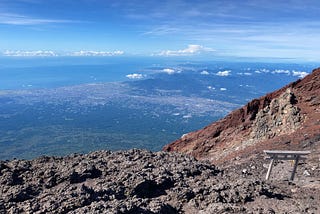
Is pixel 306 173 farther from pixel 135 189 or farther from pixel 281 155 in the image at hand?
pixel 135 189

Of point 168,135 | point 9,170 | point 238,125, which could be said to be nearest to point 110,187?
point 9,170

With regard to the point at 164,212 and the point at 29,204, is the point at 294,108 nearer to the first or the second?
the point at 164,212

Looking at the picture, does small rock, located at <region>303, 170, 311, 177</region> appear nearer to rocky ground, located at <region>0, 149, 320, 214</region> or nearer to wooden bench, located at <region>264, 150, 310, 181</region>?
wooden bench, located at <region>264, 150, 310, 181</region>

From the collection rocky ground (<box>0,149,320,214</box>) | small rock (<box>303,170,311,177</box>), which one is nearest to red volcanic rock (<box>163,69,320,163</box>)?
small rock (<box>303,170,311,177</box>)

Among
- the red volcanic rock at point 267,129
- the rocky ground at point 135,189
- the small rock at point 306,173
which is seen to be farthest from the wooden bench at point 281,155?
the red volcanic rock at point 267,129

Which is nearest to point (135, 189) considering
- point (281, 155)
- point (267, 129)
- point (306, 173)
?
point (281, 155)

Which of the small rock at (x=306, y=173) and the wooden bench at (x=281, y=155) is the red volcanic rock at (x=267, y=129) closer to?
the small rock at (x=306, y=173)
